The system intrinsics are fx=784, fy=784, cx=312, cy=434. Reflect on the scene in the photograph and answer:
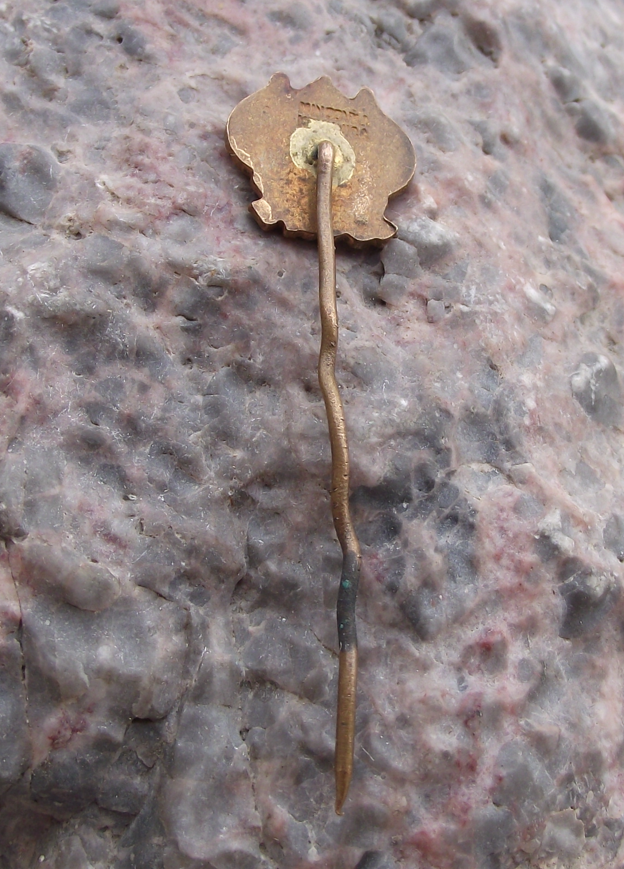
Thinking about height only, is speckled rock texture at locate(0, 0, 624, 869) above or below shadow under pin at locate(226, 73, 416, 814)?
below

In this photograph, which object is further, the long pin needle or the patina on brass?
the patina on brass

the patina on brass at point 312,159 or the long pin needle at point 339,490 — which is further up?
the patina on brass at point 312,159

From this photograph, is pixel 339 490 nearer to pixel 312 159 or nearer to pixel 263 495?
pixel 263 495

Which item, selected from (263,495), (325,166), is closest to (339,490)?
(263,495)

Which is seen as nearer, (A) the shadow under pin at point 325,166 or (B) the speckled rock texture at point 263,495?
(B) the speckled rock texture at point 263,495

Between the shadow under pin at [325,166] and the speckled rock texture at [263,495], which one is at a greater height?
the shadow under pin at [325,166]

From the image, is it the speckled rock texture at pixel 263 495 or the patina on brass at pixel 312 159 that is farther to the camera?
the patina on brass at pixel 312 159

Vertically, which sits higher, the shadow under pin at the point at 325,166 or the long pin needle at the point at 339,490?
the shadow under pin at the point at 325,166

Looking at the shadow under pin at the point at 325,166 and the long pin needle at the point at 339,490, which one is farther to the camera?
the shadow under pin at the point at 325,166
